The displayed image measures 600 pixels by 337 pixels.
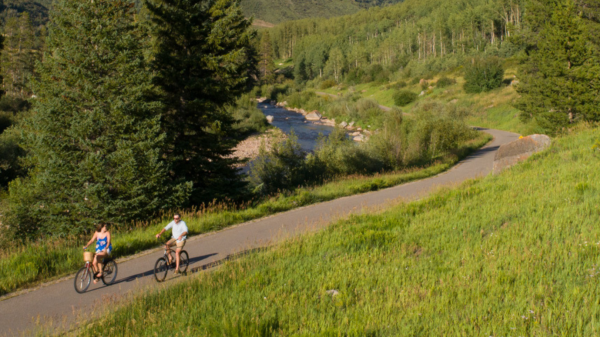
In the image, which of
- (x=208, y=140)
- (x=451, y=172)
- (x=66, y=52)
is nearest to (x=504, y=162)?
(x=451, y=172)

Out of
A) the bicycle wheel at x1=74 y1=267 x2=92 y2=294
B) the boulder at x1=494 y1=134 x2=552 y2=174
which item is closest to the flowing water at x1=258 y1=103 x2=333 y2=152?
the boulder at x1=494 y1=134 x2=552 y2=174

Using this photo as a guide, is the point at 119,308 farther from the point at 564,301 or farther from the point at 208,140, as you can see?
the point at 208,140

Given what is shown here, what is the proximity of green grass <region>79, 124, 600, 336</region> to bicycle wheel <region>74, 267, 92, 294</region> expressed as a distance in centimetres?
220

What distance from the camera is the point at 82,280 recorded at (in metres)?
8.05

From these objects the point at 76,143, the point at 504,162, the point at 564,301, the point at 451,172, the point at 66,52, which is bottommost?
the point at 451,172

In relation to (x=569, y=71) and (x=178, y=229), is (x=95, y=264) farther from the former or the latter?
(x=569, y=71)

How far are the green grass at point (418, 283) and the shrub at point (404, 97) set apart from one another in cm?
5994

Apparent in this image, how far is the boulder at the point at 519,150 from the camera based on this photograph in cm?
1639

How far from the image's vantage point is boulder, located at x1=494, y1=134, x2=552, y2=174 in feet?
53.8

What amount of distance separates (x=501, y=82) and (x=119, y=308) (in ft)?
205

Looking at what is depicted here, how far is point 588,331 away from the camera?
399cm

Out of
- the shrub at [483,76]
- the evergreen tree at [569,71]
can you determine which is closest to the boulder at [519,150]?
the evergreen tree at [569,71]

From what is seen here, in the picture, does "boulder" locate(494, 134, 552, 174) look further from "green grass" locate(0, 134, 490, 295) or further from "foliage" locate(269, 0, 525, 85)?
"foliage" locate(269, 0, 525, 85)

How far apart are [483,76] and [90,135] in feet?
189
